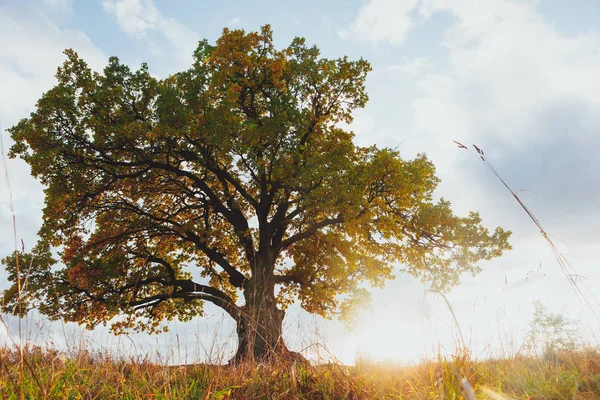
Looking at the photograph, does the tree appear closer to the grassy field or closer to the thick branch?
the thick branch

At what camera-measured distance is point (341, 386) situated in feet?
11.5

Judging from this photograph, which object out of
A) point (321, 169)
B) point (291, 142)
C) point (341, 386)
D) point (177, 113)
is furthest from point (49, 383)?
point (291, 142)

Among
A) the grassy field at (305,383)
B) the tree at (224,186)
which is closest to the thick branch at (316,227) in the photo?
the tree at (224,186)

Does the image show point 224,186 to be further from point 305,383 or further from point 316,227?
point 305,383

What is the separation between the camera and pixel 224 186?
15.9m

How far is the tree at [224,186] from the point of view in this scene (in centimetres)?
1321

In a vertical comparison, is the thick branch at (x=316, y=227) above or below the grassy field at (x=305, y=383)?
above

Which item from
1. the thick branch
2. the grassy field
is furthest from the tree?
the grassy field

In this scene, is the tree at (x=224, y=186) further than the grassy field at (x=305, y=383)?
Yes

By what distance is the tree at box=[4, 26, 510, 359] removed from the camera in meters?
13.2

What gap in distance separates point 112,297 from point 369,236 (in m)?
9.32

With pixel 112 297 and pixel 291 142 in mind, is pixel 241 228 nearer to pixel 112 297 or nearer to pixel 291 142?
pixel 291 142

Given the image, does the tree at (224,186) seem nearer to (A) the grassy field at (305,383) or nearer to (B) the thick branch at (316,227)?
(B) the thick branch at (316,227)

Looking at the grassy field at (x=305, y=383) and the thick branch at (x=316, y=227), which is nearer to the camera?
the grassy field at (x=305, y=383)
